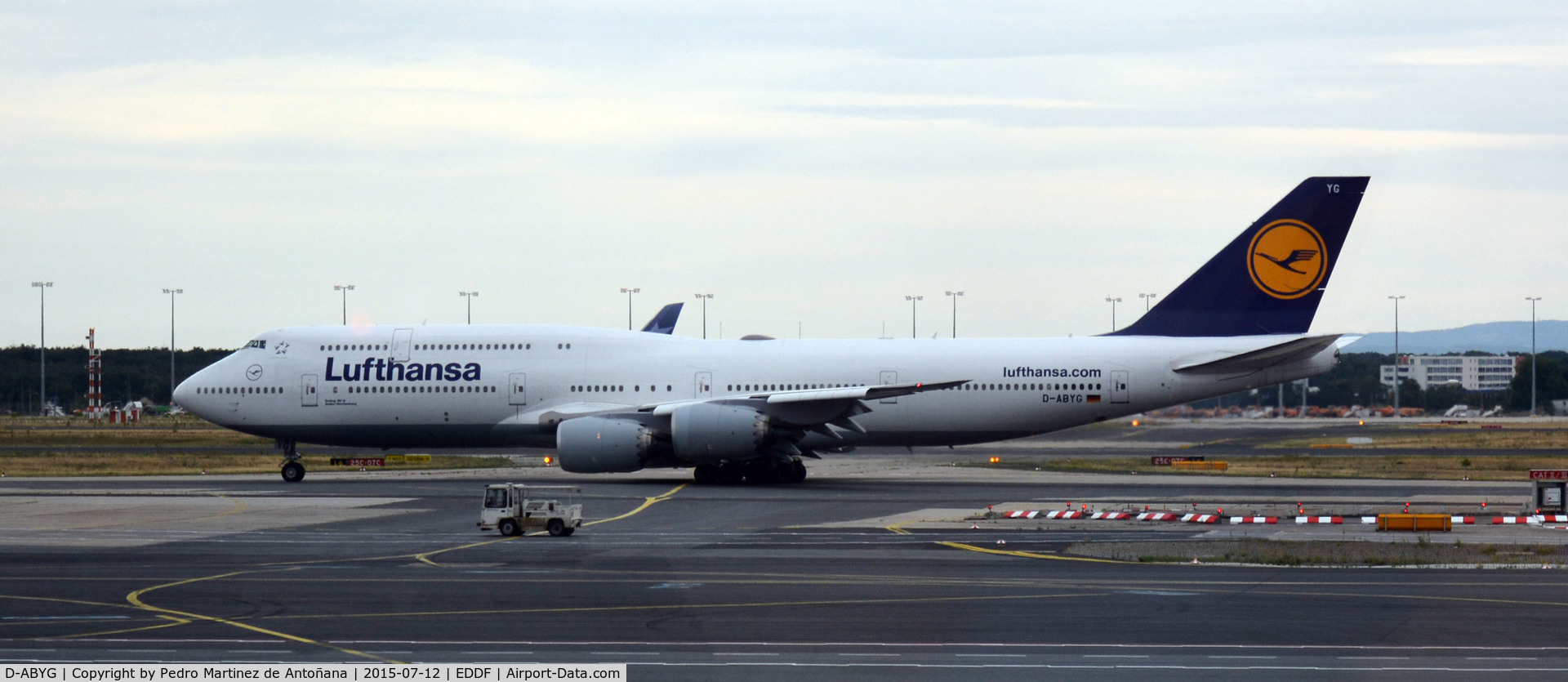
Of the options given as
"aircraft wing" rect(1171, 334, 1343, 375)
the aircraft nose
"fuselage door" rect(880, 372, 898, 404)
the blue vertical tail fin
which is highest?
the blue vertical tail fin

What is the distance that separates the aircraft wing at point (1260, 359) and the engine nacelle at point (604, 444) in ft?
47.2

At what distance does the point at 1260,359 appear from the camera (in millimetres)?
37781

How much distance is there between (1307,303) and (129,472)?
35108 millimetres

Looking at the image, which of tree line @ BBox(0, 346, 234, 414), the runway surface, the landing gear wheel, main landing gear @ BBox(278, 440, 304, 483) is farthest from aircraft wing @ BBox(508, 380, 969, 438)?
tree line @ BBox(0, 346, 234, 414)

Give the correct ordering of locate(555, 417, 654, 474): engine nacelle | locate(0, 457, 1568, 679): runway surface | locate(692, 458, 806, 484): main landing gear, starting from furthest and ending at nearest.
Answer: locate(692, 458, 806, 484): main landing gear → locate(555, 417, 654, 474): engine nacelle → locate(0, 457, 1568, 679): runway surface

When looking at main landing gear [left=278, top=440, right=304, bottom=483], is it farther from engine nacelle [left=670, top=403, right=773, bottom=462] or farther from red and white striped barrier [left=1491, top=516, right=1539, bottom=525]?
red and white striped barrier [left=1491, top=516, right=1539, bottom=525]

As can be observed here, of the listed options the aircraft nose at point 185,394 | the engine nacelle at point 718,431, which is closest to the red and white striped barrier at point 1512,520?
the engine nacelle at point 718,431

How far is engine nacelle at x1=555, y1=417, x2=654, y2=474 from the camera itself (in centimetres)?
3797

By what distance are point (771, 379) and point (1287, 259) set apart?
565 inches

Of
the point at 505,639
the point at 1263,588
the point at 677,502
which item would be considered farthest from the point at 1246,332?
the point at 505,639

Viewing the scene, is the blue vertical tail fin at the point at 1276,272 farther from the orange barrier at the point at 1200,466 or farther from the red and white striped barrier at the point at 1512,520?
the red and white striped barrier at the point at 1512,520

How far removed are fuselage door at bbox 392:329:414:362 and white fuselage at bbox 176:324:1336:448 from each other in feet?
0.23

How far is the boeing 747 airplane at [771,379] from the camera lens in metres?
38.1

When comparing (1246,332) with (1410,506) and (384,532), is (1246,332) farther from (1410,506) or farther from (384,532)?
(384,532)
